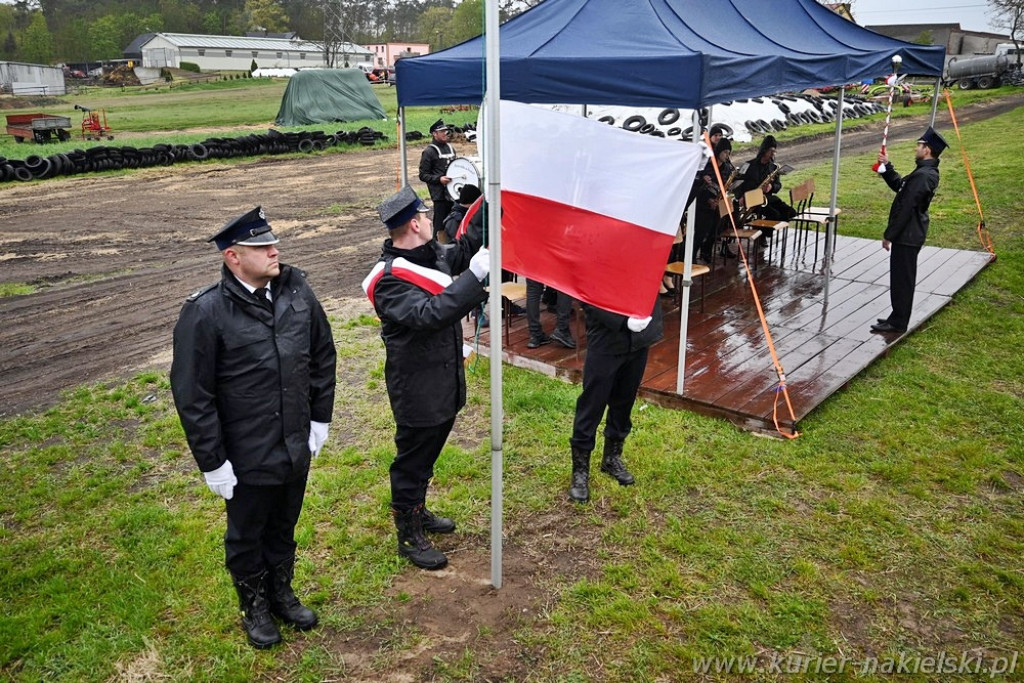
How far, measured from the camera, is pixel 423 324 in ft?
12.1

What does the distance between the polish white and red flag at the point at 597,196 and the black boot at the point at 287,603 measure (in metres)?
2.20

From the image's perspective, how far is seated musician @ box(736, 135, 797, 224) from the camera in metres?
10.2

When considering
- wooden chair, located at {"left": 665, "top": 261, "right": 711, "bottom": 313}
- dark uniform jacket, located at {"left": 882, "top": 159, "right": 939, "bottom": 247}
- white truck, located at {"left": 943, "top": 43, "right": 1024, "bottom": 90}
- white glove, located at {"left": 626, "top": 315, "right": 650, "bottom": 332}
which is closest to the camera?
white glove, located at {"left": 626, "top": 315, "right": 650, "bottom": 332}

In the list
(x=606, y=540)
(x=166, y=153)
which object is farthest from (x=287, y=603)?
(x=166, y=153)

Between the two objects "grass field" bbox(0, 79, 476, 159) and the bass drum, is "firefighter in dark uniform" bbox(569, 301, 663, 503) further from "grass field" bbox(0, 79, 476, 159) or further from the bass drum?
"grass field" bbox(0, 79, 476, 159)

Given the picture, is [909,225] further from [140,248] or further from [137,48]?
[137,48]

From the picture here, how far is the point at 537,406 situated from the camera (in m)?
6.20

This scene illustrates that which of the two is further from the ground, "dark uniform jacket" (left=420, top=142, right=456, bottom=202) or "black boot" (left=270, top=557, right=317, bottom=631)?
"dark uniform jacket" (left=420, top=142, right=456, bottom=202)

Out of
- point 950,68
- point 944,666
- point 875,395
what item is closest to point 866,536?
point 944,666

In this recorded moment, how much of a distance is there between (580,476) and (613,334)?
3.29 ft

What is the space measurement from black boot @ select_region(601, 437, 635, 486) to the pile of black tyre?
1975 centimetres

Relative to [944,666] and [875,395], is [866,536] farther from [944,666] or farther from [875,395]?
[875,395]

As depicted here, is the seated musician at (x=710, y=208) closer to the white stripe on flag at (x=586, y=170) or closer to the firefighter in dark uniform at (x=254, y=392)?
the white stripe on flag at (x=586, y=170)

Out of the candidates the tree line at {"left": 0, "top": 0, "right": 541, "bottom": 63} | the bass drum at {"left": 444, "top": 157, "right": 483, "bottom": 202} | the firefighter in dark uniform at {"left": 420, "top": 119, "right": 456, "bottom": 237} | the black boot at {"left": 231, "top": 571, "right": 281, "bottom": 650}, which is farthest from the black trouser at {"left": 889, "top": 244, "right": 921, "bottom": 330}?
the tree line at {"left": 0, "top": 0, "right": 541, "bottom": 63}
